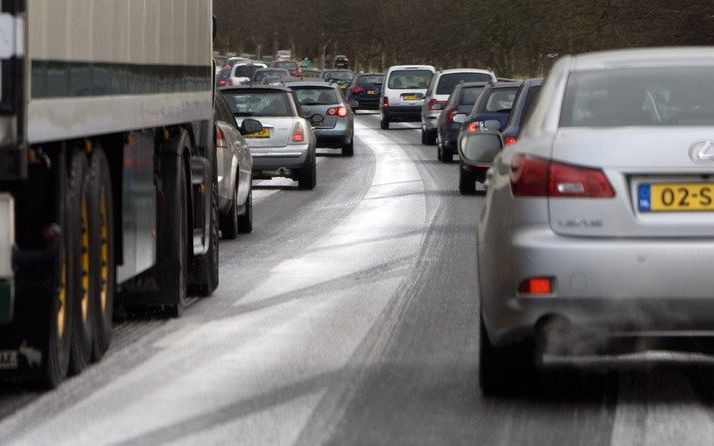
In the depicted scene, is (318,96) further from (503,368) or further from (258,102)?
(503,368)

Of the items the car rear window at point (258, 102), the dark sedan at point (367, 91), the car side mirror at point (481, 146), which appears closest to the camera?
the car side mirror at point (481, 146)

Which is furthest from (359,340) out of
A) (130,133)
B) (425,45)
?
(425,45)

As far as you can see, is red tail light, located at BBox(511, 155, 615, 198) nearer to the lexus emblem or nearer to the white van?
the lexus emblem

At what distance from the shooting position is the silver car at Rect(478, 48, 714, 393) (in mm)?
7160

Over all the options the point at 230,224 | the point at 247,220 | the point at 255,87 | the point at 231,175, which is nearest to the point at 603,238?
the point at 231,175

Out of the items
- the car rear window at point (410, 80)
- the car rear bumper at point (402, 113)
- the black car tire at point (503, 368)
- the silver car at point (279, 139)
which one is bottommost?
the car rear bumper at point (402, 113)

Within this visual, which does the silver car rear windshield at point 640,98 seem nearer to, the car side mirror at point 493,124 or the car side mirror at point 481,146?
the car side mirror at point 481,146

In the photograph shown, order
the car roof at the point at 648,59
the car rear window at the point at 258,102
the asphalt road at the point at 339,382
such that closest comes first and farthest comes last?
the asphalt road at the point at 339,382
the car roof at the point at 648,59
the car rear window at the point at 258,102

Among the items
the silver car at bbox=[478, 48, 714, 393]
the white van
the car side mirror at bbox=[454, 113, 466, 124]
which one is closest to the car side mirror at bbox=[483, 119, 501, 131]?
the car side mirror at bbox=[454, 113, 466, 124]

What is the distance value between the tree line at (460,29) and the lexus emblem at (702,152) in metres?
43.0

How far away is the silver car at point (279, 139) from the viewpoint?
2592 centimetres

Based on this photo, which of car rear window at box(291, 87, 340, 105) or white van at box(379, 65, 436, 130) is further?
white van at box(379, 65, 436, 130)

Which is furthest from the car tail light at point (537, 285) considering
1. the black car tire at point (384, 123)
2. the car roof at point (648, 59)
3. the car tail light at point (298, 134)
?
the black car tire at point (384, 123)

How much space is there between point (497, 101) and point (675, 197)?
19.0 m
